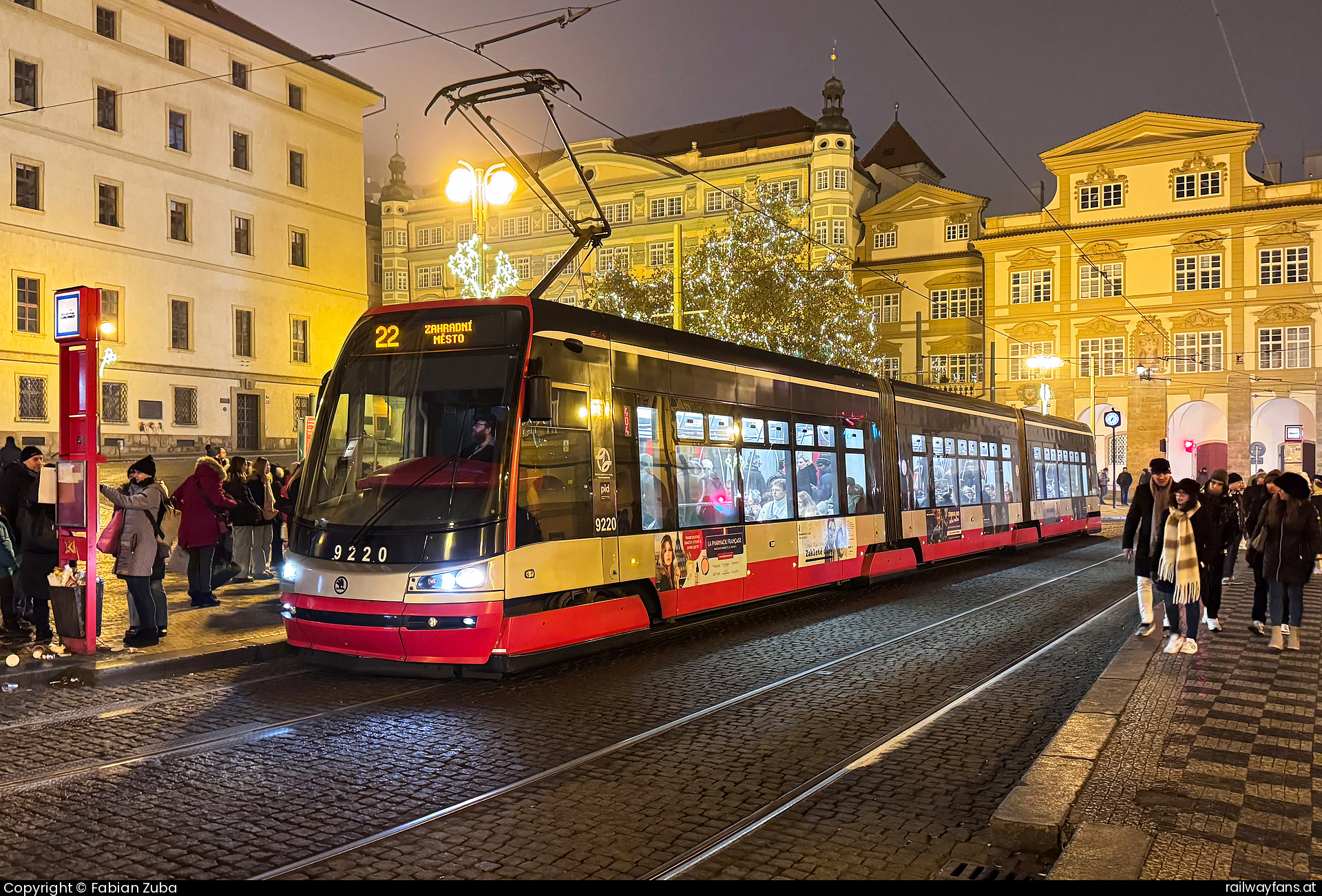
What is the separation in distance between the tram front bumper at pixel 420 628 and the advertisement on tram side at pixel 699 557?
2531 millimetres

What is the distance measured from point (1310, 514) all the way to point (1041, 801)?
6553 mm

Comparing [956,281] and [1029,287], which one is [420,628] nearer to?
[1029,287]

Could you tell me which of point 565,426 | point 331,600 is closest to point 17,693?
point 331,600

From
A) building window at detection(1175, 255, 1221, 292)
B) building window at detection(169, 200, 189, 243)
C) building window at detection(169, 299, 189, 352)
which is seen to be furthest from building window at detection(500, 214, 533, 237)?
building window at detection(1175, 255, 1221, 292)

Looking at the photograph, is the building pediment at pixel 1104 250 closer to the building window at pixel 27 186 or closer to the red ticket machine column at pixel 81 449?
the building window at pixel 27 186

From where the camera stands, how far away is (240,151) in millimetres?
44062

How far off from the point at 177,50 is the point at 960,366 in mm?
43972

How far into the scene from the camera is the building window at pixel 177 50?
4081 cm

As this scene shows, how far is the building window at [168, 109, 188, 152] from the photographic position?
41.3 m

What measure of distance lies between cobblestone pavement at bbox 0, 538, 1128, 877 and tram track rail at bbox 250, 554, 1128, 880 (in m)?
0.09

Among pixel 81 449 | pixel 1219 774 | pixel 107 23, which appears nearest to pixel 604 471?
pixel 81 449

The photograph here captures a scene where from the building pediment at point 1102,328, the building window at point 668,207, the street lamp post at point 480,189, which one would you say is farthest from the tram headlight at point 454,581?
the building window at point 668,207

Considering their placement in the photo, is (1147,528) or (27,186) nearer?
(1147,528)

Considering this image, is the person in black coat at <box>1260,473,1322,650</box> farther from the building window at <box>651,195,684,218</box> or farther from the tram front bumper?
the building window at <box>651,195,684,218</box>
